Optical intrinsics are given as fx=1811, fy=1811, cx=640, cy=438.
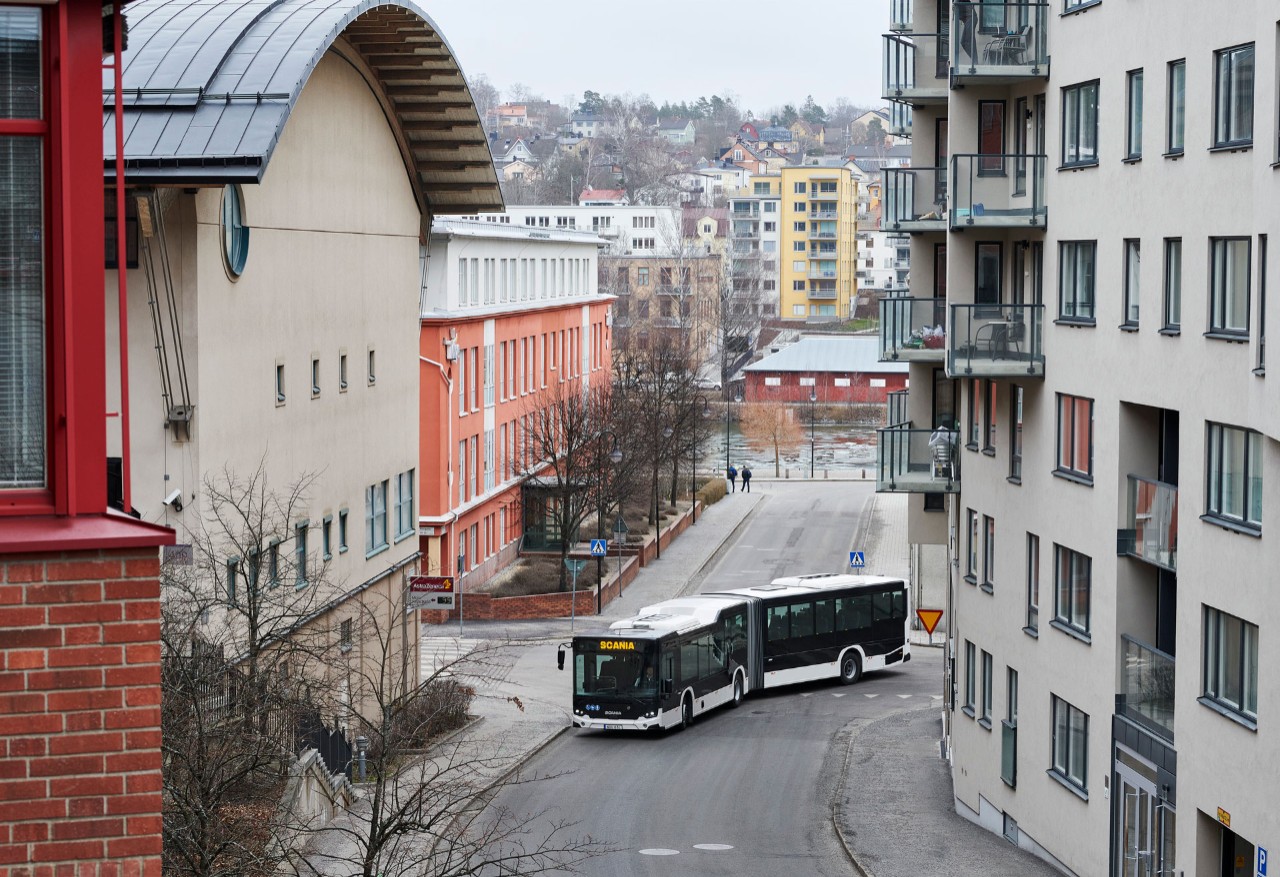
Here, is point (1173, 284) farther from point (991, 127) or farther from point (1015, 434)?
point (991, 127)

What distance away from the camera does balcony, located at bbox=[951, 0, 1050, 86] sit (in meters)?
25.7

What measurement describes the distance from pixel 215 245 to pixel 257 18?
4.07 metres

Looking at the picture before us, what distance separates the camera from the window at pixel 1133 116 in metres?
22.1

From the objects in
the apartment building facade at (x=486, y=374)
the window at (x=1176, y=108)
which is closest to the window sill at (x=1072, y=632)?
the window at (x=1176, y=108)

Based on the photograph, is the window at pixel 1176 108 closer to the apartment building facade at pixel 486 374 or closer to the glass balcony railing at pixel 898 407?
the glass balcony railing at pixel 898 407

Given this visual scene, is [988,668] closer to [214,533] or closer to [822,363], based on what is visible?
[214,533]

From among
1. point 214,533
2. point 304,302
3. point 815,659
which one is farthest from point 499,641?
point 214,533

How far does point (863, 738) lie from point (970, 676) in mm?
6879

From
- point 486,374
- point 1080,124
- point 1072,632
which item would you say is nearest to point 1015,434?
point 1072,632

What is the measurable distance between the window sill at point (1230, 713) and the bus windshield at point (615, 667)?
18291 millimetres

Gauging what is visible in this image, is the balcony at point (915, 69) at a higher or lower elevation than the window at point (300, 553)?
higher

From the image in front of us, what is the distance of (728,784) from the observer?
3222cm

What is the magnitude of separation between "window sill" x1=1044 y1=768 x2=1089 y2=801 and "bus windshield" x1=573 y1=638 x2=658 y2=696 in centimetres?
1292

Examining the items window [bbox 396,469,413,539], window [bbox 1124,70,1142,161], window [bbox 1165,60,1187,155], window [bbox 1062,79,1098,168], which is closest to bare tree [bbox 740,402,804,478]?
window [bbox 396,469,413,539]
